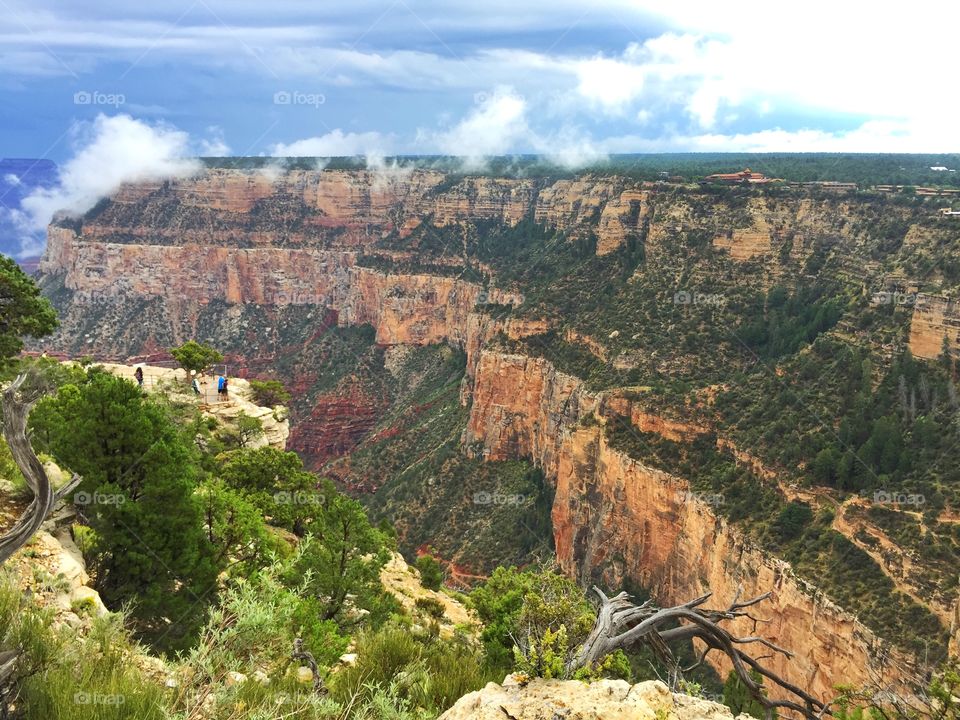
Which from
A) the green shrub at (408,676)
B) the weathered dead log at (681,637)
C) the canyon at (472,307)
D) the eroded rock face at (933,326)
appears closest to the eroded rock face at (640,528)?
the canyon at (472,307)

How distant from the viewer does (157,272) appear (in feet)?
398

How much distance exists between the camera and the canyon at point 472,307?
35.9 meters

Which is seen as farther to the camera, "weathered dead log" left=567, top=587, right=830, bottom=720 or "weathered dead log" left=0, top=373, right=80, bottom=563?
"weathered dead log" left=567, top=587, right=830, bottom=720

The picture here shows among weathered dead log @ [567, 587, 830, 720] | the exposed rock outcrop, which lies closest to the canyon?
weathered dead log @ [567, 587, 830, 720]

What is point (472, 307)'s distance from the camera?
9262cm

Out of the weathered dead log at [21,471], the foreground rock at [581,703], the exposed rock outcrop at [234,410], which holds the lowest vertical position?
the exposed rock outcrop at [234,410]

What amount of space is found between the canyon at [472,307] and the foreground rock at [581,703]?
22524 millimetres

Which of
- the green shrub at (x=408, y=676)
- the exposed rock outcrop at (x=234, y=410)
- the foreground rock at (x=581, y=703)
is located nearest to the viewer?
the foreground rock at (x=581, y=703)

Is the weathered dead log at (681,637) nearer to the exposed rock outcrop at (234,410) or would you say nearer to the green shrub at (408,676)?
the green shrub at (408,676)

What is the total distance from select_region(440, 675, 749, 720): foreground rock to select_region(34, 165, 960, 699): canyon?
22524 mm

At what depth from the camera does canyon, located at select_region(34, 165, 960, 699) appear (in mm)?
35906

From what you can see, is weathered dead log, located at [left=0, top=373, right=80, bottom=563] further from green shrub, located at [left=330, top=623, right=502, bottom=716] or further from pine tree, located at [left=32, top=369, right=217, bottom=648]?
pine tree, located at [left=32, top=369, right=217, bottom=648]

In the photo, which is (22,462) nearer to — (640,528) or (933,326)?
(933,326)

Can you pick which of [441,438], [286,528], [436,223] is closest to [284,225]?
[436,223]
